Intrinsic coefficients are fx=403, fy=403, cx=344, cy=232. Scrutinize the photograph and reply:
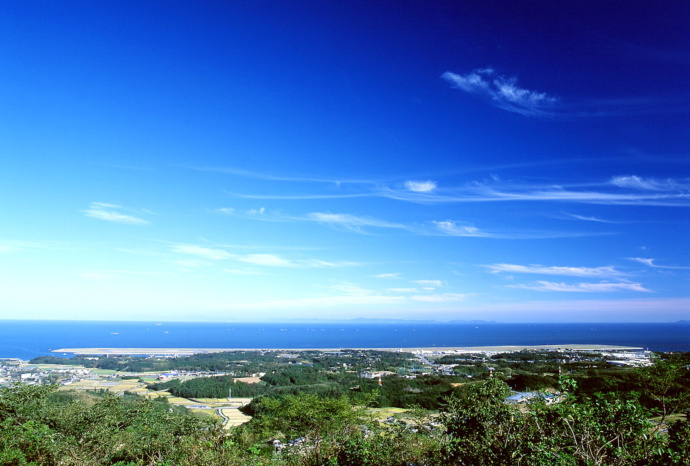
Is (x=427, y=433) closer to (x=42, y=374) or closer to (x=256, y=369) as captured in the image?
(x=256, y=369)

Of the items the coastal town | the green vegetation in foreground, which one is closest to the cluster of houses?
the coastal town

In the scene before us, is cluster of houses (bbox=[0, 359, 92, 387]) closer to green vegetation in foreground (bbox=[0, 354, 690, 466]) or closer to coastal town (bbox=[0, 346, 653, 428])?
coastal town (bbox=[0, 346, 653, 428])

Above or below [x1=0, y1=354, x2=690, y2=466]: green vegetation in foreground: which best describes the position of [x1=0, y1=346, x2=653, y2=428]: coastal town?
below

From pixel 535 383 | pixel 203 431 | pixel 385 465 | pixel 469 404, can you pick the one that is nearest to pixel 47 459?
pixel 203 431

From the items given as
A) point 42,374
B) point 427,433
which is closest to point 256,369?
point 42,374

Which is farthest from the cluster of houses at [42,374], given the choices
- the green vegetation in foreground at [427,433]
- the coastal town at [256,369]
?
the green vegetation in foreground at [427,433]

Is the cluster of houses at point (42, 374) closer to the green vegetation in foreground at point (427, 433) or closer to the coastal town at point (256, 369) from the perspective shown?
the coastal town at point (256, 369)

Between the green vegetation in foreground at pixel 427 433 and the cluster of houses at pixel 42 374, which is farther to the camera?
the cluster of houses at pixel 42 374

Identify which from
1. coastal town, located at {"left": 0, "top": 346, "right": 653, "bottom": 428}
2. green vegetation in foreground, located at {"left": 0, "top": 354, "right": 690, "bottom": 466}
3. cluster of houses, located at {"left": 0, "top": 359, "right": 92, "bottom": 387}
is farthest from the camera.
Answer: cluster of houses, located at {"left": 0, "top": 359, "right": 92, "bottom": 387}

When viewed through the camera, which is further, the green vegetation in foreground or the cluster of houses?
the cluster of houses
